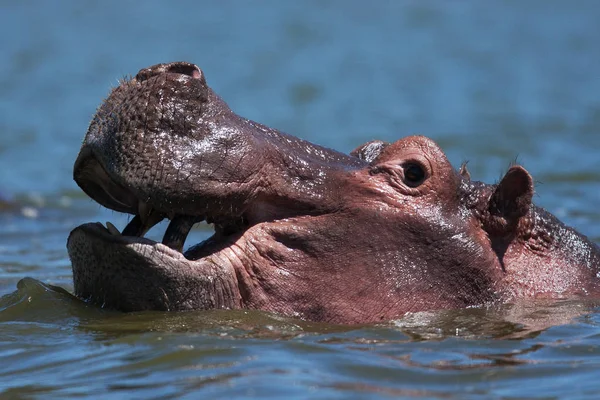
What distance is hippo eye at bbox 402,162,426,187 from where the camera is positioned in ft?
23.7

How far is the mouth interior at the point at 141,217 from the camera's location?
21.7 ft

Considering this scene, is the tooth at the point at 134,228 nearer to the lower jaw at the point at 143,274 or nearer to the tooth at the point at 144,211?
the tooth at the point at 144,211

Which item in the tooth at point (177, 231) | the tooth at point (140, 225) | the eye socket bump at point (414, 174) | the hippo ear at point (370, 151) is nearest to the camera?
the tooth at point (177, 231)

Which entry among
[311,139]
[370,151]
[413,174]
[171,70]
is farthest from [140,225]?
[311,139]

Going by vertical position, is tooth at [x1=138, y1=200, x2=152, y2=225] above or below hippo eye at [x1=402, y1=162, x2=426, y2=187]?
below

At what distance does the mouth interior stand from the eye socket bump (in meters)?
1.10

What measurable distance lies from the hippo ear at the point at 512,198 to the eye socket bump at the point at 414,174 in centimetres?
51

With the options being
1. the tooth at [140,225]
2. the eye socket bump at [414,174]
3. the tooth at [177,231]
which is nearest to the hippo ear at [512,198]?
the eye socket bump at [414,174]

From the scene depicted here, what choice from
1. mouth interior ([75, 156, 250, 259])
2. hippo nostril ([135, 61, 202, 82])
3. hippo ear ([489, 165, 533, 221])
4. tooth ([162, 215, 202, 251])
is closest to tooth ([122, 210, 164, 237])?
mouth interior ([75, 156, 250, 259])

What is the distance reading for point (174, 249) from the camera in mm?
6539

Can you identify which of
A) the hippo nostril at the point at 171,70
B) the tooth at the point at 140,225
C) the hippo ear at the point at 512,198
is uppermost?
the hippo nostril at the point at 171,70

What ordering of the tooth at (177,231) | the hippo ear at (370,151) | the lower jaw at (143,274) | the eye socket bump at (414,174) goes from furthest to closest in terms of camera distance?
the hippo ear at (370,151) → the eye socket bump at (414,174) → the tooth at (177,231) → the lower jaw at (143,274)

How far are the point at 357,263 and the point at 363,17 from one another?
2757 cm

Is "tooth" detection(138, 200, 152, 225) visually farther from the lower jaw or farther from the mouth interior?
the lower jaw
